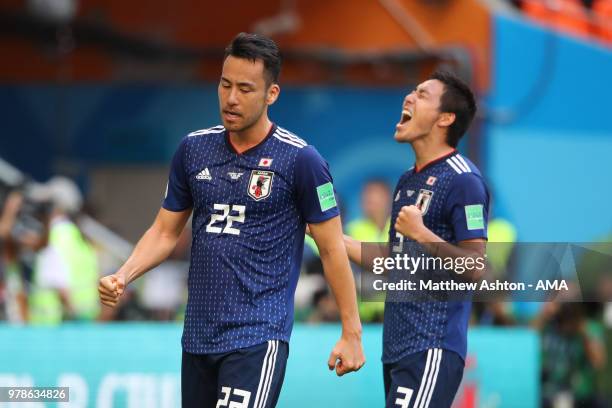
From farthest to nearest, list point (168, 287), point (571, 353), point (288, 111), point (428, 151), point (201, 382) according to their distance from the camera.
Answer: point (288, 111), point (168, 287), point (571, 353), point (428, 151), point (201, 382)

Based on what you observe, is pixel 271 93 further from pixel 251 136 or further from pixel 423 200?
pixel 423 200

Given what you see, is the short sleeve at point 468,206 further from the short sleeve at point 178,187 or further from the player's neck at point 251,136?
the short sleeve at point 178,187

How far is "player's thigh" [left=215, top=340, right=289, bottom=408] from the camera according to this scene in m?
5.75

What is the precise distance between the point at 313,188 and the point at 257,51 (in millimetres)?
657

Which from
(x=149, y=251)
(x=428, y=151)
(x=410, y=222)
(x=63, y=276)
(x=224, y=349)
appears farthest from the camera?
(x=63, y=276)

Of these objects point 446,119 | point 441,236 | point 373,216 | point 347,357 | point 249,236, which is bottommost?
point 347,357

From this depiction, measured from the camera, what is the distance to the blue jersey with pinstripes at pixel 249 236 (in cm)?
584

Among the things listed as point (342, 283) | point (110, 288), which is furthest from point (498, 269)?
point (110, 288)

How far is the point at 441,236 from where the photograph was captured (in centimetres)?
659

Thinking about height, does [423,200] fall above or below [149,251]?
above

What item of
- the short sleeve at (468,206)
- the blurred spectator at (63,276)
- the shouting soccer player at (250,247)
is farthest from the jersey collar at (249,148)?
the blurred spectator at (63,276)

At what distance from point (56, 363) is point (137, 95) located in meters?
9.34

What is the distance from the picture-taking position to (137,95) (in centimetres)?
1794

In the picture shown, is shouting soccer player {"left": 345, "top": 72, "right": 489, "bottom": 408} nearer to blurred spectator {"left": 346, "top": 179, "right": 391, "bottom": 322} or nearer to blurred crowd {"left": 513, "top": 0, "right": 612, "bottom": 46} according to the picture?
blurred spectator {"left": 346, "top": 179, "right": 391, "bottom": 322}
